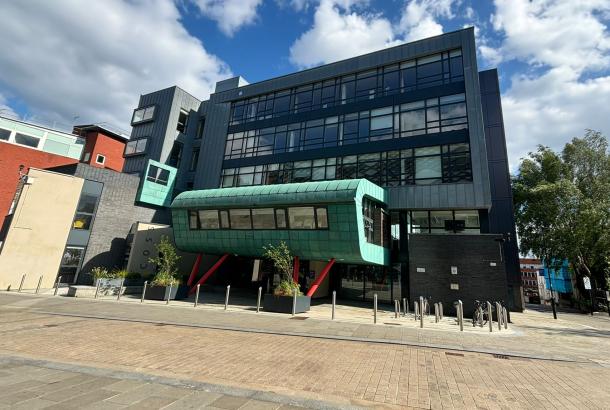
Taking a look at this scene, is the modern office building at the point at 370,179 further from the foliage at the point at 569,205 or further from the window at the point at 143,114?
the foliage at the point at 569,205

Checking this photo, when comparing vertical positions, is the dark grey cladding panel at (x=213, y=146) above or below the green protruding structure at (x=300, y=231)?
above

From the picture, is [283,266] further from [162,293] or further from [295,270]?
[162,293]

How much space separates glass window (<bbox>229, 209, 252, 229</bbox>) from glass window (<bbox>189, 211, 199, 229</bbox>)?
11.5ft

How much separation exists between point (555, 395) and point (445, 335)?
5.83 meters

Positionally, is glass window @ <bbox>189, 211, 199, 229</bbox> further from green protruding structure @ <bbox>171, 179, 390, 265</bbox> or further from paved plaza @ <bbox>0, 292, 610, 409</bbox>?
paved plaza @ <bbox>0, 292, 610, 409</bbox>

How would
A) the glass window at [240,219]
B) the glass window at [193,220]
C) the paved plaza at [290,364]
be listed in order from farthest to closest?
the glass window at [193,220] < the glass window at [240,219] < the paved plaza at [290,364]

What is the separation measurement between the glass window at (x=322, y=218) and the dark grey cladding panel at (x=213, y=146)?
654 inches

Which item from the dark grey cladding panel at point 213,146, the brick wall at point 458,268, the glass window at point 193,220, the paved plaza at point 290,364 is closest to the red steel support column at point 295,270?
the paved plaza at point 290,364

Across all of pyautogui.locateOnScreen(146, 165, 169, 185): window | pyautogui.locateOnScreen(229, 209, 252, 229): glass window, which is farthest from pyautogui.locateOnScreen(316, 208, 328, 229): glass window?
pyautogui.locateOnScreen(146, 165, 169, 185): window

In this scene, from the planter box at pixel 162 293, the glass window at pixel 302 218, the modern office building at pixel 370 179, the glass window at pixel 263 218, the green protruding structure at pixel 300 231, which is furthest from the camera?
the glass window at pixel 263 218

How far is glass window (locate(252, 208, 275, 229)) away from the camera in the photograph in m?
21.1

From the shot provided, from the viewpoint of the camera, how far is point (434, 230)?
22859mm

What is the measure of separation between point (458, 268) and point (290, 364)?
52.1 ft

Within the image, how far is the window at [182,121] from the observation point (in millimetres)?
37250
